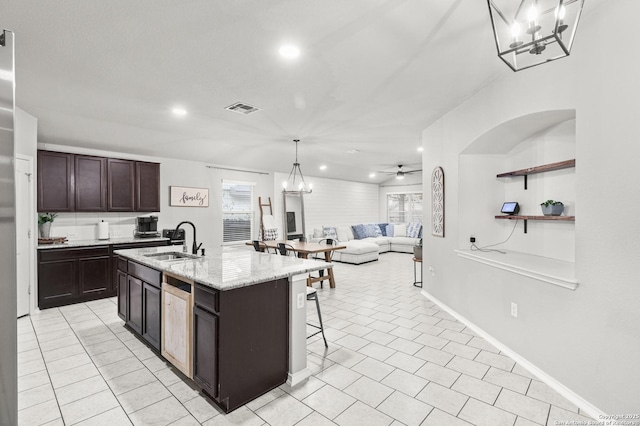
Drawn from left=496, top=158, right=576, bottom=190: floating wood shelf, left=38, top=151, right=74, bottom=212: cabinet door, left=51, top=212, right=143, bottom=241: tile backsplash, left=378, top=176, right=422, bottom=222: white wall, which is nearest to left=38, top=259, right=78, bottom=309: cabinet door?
left=51, top=212, right=143, bottom=241: tile backsplash

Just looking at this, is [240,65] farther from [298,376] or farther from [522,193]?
[522,193]

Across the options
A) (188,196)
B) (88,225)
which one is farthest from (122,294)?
(188,196)

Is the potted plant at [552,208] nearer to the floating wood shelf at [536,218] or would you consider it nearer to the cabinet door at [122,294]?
the floating wood shelf at [536,218]

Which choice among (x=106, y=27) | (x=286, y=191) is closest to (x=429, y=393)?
(x=106, y=27)

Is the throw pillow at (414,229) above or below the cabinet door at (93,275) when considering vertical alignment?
above

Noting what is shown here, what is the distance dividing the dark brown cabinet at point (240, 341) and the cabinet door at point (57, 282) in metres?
3.46

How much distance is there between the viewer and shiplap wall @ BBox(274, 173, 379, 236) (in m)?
9.02

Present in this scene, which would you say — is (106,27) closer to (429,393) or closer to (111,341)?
(111,341)

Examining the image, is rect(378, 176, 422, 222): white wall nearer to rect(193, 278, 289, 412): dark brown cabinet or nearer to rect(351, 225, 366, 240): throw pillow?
rect(351, 225, 366, 240): throw pillow

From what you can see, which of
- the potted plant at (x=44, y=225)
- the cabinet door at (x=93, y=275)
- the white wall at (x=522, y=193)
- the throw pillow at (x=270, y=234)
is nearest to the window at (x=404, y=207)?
the throw pillow at (x=270, y=234)

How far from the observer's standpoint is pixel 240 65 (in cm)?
289

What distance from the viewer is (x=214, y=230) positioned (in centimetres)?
696

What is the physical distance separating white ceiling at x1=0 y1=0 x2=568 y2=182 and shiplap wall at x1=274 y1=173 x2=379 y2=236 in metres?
3.79

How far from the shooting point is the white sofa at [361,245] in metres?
8.05
